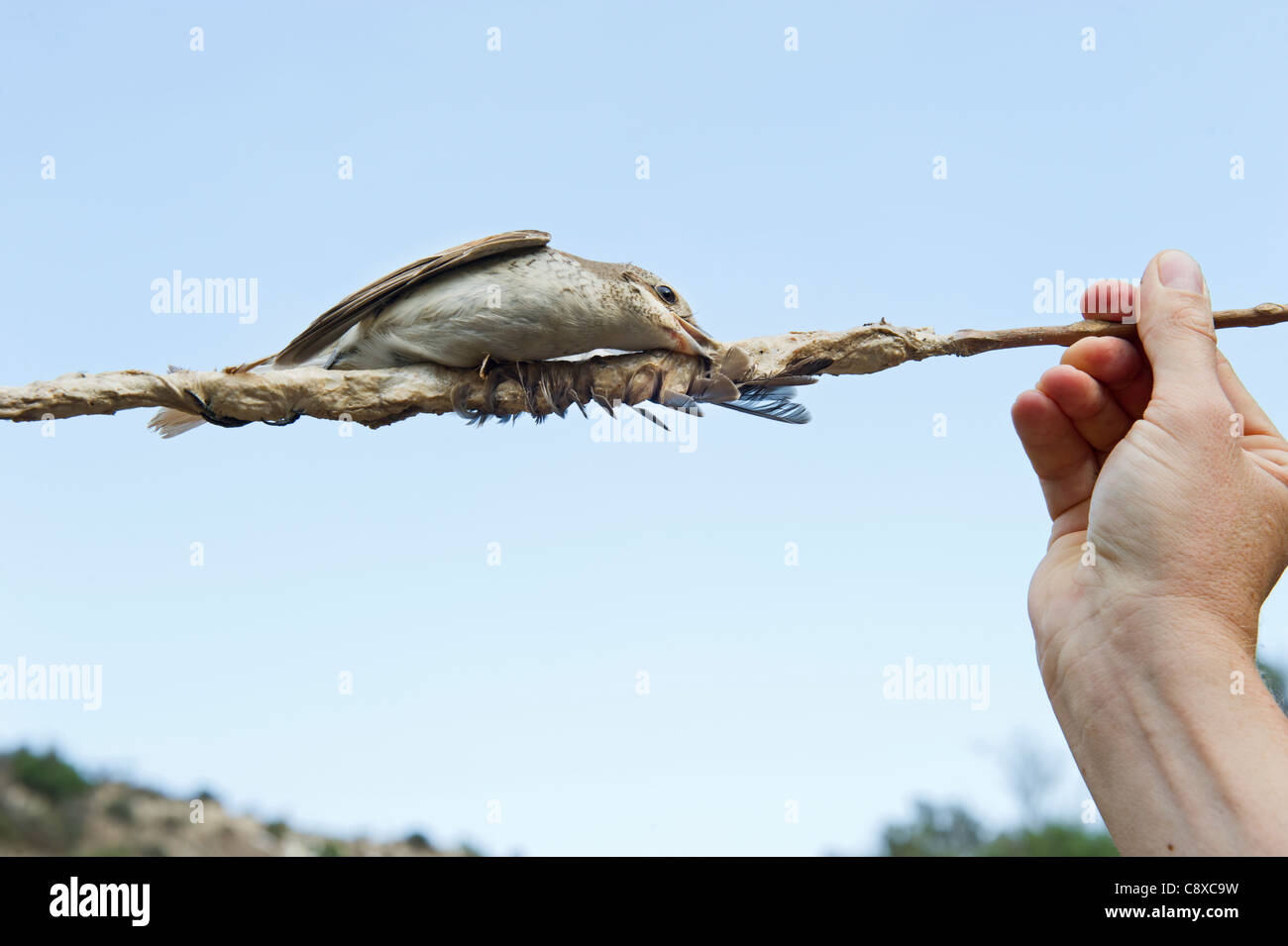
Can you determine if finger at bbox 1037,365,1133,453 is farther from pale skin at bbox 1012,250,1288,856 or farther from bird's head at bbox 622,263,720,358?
bird's head at bbox 622,263,720,358

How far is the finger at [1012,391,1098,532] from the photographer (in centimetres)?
243

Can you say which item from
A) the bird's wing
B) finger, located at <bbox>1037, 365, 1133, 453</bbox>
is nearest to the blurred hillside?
the bird's wing

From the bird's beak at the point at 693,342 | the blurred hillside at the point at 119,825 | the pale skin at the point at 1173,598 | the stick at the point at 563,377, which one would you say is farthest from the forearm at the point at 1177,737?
the blurred hillside at the point at 119,825

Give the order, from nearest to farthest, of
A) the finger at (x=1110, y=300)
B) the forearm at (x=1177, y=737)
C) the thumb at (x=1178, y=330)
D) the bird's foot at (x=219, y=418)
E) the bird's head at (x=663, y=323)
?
the forearm at (x=1177, y=737)
the thumb at (x=1178, y=330)
the bird's foot at (x=219, y=418)
the finger at (x=1110, y=300)
the bird's head at (x=663, y=323)

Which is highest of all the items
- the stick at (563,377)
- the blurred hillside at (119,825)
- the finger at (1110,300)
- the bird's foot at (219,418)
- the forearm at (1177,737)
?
the finger at (1110,300)

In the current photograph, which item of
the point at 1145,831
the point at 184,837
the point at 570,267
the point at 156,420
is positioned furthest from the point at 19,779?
the point at 1145,831

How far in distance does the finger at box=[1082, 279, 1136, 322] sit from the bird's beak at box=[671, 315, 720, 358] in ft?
3.16

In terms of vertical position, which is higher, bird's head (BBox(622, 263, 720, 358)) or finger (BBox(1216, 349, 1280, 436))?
bird's head (BBox(622, 263, 720, 358))

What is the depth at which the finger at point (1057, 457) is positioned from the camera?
243cm

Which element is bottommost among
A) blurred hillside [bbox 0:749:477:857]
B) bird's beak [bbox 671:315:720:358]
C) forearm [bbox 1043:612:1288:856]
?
blurred hillside [bbox 0:749:477:857]

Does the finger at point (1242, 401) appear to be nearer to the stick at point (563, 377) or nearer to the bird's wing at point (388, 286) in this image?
the stick at point (563, 377)

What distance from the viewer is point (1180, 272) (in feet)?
6.97

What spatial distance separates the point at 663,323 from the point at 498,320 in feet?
1.47

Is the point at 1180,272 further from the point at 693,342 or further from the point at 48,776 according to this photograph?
the point at 48,776
